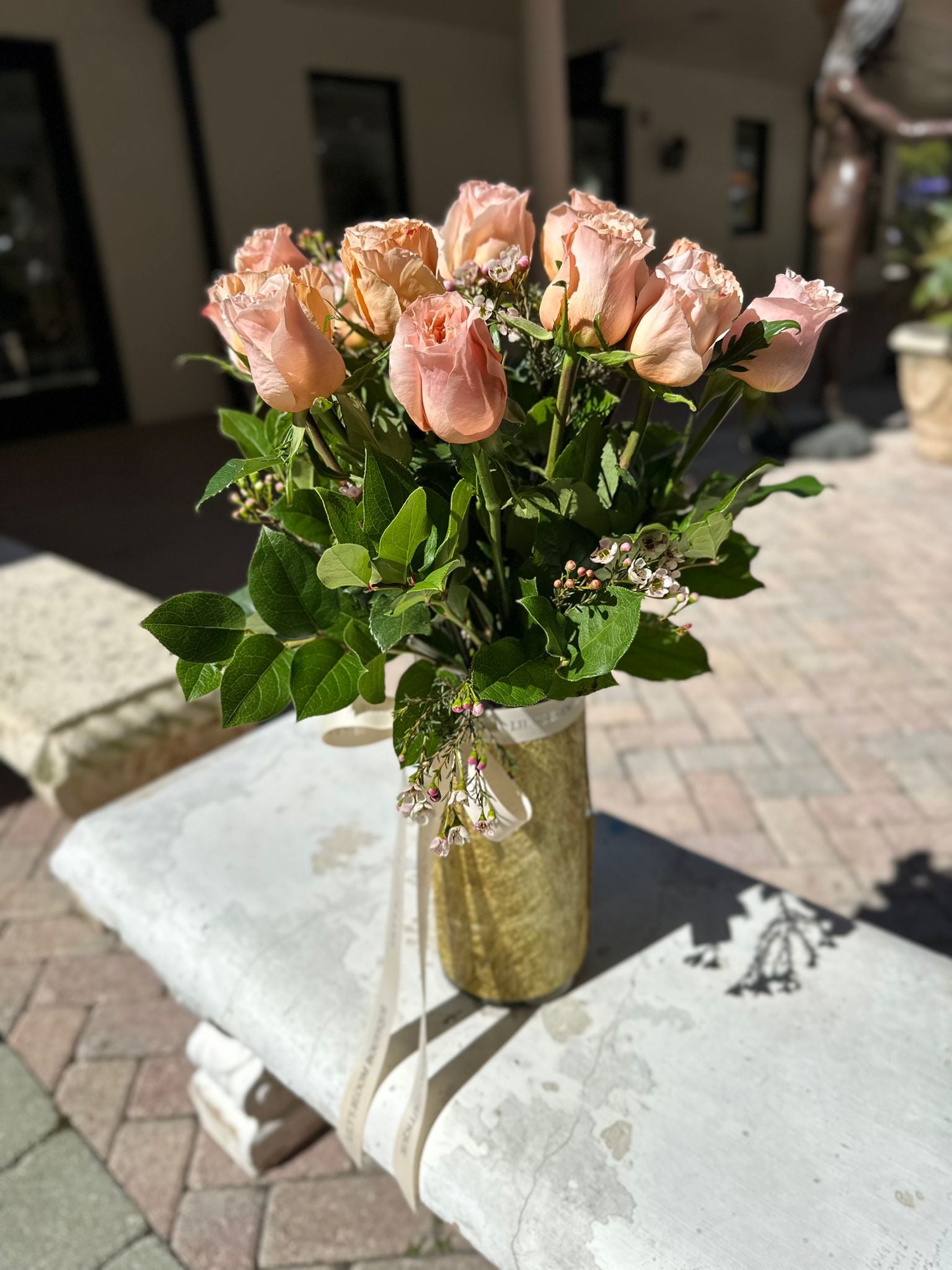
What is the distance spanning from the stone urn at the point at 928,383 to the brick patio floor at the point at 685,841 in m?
1.47

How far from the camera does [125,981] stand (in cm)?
199

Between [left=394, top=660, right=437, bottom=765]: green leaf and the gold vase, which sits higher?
[left=394, top=660, right=437, bottom=765]: green leaf

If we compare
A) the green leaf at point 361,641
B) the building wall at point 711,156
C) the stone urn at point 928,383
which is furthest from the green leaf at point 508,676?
the building wall at point 711,156

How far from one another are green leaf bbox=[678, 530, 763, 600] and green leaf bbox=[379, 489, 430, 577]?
287 mm

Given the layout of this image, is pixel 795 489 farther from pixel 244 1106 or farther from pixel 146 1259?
pixel 146 1259

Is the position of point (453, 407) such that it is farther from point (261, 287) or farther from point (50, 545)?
point (50, 545)

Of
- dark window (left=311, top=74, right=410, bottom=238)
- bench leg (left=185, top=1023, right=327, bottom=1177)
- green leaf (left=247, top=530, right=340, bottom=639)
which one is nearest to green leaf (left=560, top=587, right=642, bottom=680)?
green leaf (left=247, top=530, right=340, bottom=639)

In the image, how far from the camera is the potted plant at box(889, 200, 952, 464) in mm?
4898

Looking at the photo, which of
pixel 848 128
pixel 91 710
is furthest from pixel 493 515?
pixel 848 128

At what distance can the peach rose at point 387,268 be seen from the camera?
662 millimetres

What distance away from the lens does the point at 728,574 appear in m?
0.85

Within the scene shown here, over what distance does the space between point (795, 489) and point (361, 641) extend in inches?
17.3

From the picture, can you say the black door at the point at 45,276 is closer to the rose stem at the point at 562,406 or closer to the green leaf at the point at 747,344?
the rose stem at the point at 562,406

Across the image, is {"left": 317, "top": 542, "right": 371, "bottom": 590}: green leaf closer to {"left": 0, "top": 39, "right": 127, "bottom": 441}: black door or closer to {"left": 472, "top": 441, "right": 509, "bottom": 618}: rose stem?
{"left": 472, "top": 441, "right": 509, "bottom": 618}: rose stem
